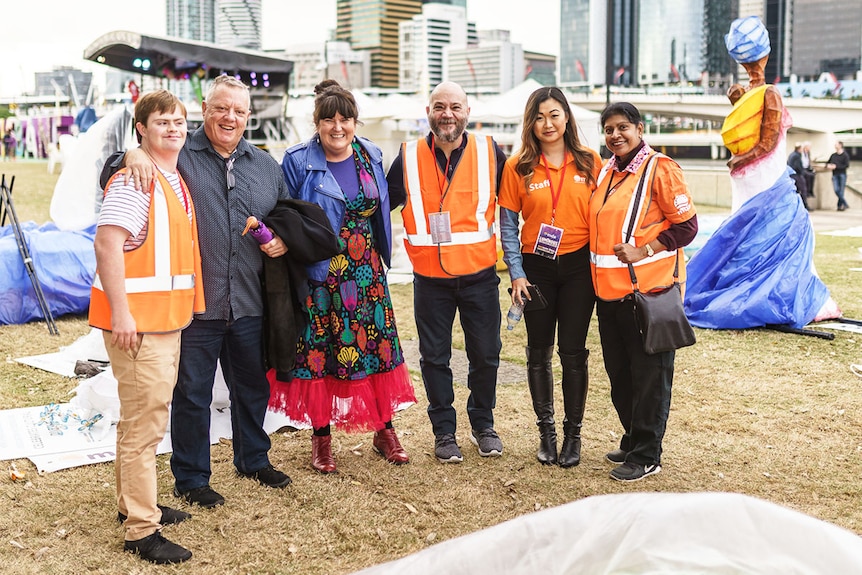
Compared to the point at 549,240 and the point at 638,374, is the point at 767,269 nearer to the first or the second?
the point at 638,374

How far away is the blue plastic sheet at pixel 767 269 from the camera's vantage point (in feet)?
23.4

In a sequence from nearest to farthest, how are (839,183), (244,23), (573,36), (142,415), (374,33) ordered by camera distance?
(142,415) < (839,183) < (244,23) < (374,33) < (573,36)

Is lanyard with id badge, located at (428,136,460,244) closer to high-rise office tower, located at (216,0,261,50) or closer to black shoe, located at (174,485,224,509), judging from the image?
black shoe, located at (174,485,224,509)

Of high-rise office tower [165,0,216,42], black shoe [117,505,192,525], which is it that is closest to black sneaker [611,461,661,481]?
black shoe [117,505,192,525]

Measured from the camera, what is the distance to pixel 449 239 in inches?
163

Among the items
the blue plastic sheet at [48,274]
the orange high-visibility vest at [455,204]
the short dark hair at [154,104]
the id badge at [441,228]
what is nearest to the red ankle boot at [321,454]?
the orange high-visibility vest at [455,204]

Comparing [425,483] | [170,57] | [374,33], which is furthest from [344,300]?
[374,33]

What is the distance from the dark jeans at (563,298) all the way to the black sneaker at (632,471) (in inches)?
23.4

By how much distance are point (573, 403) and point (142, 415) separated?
208cm

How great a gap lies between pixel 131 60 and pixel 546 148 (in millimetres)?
15705

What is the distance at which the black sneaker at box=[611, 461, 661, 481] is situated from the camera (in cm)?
400

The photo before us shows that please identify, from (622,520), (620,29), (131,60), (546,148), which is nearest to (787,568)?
(622,520)

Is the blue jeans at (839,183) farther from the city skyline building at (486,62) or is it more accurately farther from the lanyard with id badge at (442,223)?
the city skyline building at (486,62)

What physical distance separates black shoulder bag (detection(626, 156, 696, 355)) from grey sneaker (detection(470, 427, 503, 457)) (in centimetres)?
99
